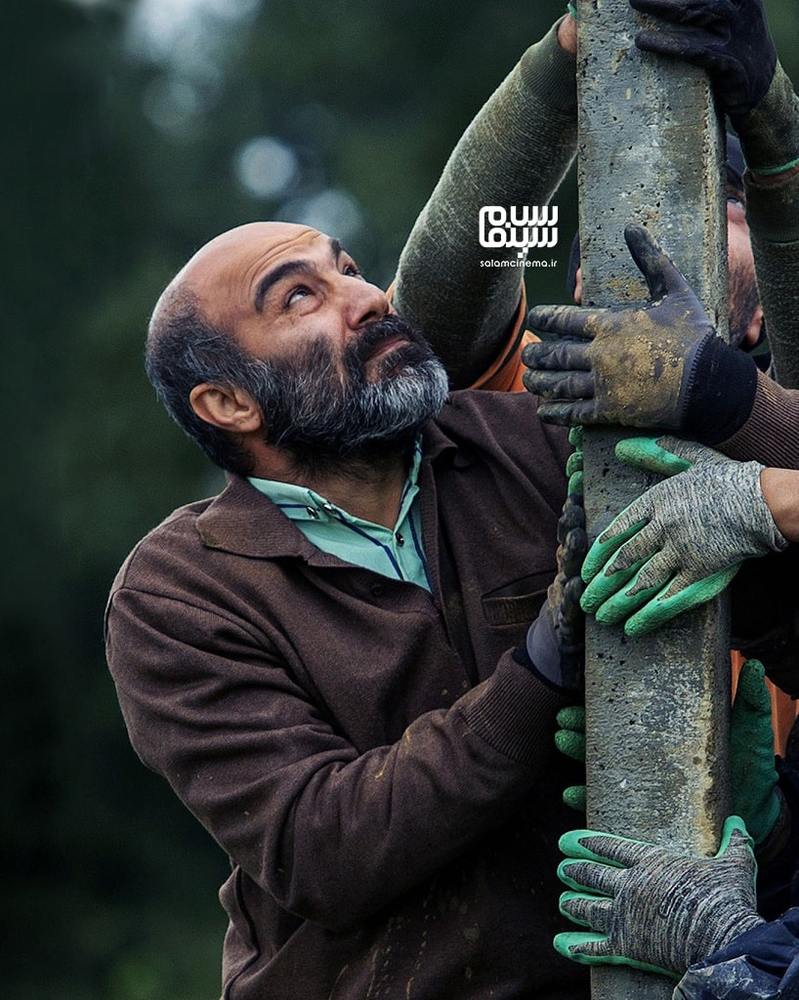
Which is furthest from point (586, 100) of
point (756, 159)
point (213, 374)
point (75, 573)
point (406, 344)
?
point (75, 573)

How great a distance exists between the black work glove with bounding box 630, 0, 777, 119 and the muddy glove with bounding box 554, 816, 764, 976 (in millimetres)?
1114

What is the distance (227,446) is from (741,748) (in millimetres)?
1131

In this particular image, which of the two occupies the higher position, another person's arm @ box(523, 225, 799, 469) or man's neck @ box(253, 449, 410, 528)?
another person's arm @ box(523, 225, 799, 469)

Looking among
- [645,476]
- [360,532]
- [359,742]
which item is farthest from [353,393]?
[645,476]

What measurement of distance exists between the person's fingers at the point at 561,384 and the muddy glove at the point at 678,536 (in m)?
0.10

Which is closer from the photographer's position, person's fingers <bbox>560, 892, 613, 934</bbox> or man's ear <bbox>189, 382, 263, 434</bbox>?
person's fingers <bbox>560, 892, 613, 934</bbox>

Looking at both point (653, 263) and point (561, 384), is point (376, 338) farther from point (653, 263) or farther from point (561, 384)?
point (653, 263)

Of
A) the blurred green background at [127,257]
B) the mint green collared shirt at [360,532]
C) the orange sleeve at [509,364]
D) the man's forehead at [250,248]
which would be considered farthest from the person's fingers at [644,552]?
the blurred green background at [127,257]

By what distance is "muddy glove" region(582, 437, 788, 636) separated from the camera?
2648 millimetres

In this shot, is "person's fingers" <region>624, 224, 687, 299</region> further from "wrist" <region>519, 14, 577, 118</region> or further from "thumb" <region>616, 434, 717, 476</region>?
"wrist" <region>519, 14, 577, 118</region>

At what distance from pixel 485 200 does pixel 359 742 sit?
1154mm

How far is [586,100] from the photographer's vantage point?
277cm

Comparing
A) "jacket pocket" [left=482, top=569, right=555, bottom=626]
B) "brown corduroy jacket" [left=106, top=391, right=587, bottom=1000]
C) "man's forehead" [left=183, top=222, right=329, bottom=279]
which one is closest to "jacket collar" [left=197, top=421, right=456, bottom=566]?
"brown corduroy jacket" [left=106, top=391, right=587, bottom=1000]

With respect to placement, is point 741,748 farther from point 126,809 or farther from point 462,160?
point 126,809
